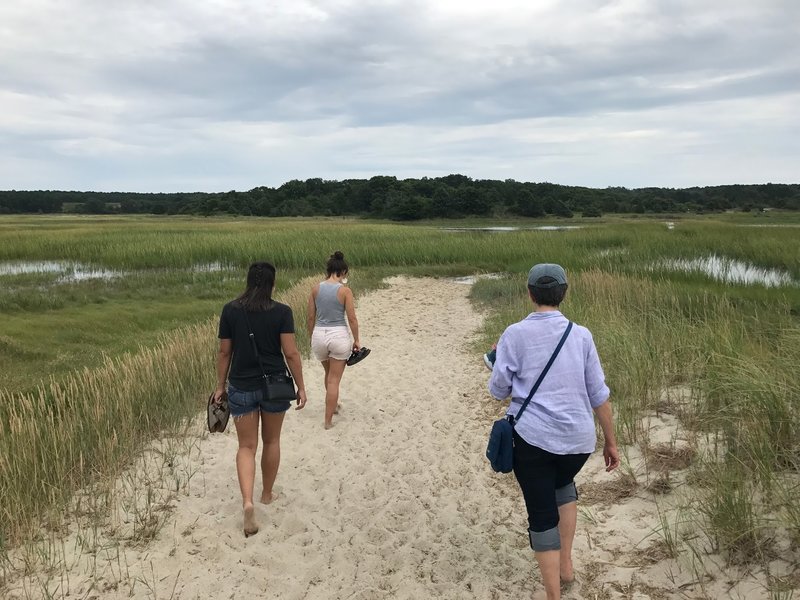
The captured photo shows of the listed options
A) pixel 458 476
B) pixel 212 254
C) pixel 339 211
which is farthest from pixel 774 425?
pixel 339 211

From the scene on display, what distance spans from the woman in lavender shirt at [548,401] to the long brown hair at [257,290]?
1.67m

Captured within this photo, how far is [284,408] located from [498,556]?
167 cm

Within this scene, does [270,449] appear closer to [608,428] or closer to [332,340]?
[332,340]

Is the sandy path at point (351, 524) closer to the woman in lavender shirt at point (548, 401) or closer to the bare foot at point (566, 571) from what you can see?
the bare foot at point (566, 571)

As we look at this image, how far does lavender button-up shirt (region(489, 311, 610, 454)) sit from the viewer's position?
2604 mm

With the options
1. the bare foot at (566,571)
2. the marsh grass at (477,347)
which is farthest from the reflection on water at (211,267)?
the bare foot at (566,571)

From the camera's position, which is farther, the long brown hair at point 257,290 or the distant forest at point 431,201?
the distant forest at point 431,201

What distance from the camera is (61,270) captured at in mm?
21938

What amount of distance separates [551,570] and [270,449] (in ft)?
6.96

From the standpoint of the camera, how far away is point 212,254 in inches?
965

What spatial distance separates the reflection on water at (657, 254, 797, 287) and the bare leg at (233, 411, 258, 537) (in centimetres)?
1405

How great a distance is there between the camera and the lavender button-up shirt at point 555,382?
260cm

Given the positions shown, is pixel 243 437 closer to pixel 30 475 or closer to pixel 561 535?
pixel 30 475

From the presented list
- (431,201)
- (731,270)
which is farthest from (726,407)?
(431,201)
